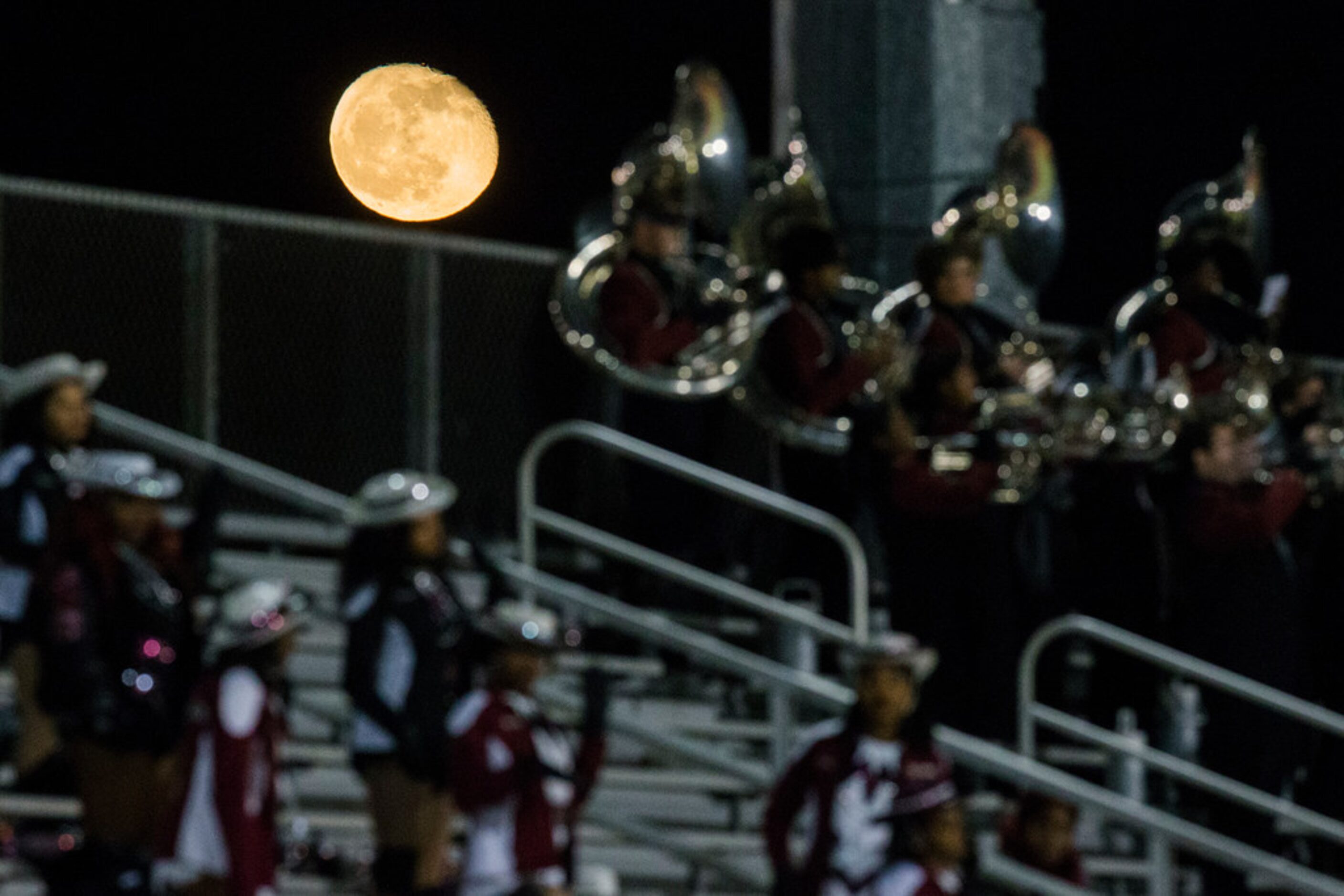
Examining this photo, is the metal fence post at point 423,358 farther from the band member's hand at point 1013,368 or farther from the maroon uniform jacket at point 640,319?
the band member's hand at point 1013,368

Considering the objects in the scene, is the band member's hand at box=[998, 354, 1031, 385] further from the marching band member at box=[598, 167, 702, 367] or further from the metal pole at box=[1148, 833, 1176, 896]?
the metal pole at box=[1148, 833, 1176, 896]

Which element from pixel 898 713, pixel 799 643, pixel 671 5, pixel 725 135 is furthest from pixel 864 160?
pixel 671 5

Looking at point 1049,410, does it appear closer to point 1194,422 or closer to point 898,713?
point 1194,422

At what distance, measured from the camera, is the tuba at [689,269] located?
11.2 m

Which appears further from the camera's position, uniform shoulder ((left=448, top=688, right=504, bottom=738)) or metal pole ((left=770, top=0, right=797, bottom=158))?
metal pole ((left=770, top=0, right=797, bottom=158))

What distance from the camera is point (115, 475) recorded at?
29.5 feet

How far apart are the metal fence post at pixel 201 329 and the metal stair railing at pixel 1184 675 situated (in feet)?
8.60

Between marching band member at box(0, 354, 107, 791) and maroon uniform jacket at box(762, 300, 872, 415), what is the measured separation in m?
2.62

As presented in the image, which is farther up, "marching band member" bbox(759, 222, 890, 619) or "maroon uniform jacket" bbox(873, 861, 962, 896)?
"marching band member" bbox(759, 222, 890, 619)

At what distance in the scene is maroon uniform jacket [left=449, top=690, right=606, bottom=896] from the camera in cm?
890

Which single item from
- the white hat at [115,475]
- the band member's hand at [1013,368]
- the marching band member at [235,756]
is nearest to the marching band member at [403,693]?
the marching band member at [235,756]

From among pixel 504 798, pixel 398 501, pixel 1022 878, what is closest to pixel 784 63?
pixel 1022 878

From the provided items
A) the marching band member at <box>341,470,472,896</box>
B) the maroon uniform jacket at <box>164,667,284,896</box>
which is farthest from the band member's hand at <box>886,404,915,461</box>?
the maroon uniform jacket at <box>164,667,284,896</box>

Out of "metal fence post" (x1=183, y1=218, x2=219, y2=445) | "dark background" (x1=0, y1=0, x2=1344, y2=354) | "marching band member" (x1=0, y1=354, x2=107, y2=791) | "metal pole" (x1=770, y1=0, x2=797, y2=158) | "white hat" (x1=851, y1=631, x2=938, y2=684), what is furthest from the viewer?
"dark background" (x1=0, y1=0, x2=1344, y2=354)
